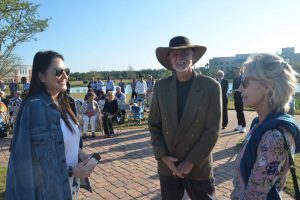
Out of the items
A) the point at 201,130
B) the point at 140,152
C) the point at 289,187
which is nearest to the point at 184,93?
the point at 201,130

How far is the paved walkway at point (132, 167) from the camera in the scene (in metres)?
4.88

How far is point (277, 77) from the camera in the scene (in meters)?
1.85

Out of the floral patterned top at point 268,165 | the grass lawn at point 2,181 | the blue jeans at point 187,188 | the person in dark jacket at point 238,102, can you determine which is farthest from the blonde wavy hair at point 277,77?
the person in dark jacket at point 238,102

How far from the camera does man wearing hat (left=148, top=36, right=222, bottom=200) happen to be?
281cm

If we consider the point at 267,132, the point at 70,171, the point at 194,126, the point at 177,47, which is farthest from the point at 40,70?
the point at 267,132

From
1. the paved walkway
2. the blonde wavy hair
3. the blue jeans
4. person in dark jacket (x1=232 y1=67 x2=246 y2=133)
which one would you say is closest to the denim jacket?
the blue jeans

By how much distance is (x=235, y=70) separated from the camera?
9680 mm

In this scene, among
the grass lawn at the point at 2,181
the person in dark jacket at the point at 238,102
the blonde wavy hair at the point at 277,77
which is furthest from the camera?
the person in dark jacket at the point at 238,102

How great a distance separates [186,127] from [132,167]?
3757 mm

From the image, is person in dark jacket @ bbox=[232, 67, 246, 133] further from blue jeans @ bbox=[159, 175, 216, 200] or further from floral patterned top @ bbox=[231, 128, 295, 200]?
floral patterned top @ bbox=[231, 128, 295, 200]

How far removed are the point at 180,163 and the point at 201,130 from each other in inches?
15.2

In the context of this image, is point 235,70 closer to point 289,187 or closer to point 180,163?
point 289,187

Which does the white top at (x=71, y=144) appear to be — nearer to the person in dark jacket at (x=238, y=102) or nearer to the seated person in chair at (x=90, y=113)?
the seated person in chair at (x=90, y=113)

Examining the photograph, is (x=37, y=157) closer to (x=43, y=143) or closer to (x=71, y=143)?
(x=43, y=143)
